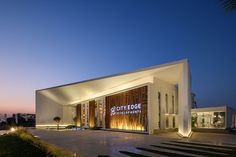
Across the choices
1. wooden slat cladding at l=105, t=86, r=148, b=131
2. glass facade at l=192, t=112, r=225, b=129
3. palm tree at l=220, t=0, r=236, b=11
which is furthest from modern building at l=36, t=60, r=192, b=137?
palm tree at l=220, t=0, r=236, b=11

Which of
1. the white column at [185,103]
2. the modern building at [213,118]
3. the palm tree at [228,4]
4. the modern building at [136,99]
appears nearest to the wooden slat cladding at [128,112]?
the modern building at [136,99]

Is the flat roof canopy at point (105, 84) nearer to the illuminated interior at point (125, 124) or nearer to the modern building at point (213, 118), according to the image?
the illuminated interior at point (125, 124)

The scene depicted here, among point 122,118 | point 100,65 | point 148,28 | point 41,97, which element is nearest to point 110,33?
point 148,28

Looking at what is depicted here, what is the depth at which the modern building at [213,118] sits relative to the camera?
2834 cm

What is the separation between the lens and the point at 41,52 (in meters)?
28.0

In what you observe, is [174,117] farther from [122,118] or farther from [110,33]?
[110,33]

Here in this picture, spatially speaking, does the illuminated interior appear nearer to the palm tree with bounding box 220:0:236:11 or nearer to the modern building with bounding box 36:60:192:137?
the modern building with bounding box 36:60:192:137

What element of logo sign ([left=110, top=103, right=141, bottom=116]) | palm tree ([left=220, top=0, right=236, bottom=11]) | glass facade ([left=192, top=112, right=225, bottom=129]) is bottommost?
glass facade ([left=192, top=112, right=225, bottom=129])

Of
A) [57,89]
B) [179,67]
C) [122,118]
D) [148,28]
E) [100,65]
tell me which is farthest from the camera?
[100,65]

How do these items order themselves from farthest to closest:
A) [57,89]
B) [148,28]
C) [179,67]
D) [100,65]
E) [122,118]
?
[100,65] < [57,89] < [148,28] < [122,118] < [179,67]

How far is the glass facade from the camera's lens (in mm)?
28856

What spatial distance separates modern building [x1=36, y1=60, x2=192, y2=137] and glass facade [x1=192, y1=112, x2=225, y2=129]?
12.7ft

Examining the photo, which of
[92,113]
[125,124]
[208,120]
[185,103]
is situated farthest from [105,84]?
[208,120]

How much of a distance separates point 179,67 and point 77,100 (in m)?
18.6
